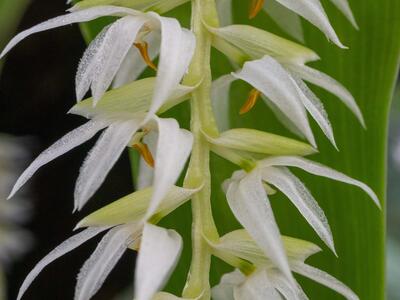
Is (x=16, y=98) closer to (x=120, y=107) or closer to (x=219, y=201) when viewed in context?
(x=219, y=201)

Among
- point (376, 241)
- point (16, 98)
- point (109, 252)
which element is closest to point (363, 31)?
point (376, 241)

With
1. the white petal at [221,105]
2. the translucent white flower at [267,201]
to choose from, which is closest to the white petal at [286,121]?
the white petal at [221,105]

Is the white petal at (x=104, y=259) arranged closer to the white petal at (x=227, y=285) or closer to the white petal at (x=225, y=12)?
the white petal at (x=227, y=285)

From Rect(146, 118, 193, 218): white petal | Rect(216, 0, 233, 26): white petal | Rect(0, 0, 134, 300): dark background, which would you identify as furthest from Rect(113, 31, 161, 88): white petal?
Rect(0, 0, 134, 300): dark background

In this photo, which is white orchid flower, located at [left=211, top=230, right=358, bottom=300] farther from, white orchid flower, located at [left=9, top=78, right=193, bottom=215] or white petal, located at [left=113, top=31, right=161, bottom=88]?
white petal, located at [left=113, top=31, right=161, bottom=88]

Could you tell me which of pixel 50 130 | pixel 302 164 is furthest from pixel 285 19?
pixel 50 130
